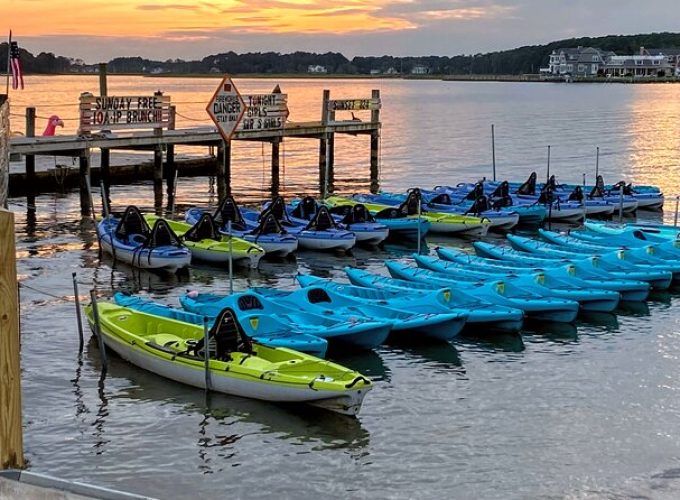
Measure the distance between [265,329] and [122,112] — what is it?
20.4 metres

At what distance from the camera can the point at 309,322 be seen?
766 inches

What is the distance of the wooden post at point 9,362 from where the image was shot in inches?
233

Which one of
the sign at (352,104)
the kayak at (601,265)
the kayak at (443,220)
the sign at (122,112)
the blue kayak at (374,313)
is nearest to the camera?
the blue kayak at (374,313)

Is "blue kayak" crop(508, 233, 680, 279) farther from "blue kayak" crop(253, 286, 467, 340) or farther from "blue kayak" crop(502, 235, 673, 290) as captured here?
"blue kayak" crop(253, 286, 467, 340)

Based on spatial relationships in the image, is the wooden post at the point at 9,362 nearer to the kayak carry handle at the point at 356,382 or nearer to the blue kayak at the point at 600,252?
the kayak carry handle at the point at 356,382

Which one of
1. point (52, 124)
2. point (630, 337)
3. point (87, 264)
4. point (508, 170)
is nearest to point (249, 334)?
point (630, 337)

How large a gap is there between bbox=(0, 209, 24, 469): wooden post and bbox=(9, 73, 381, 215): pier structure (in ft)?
90.3

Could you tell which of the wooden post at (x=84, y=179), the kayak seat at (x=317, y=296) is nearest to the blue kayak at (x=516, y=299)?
the kayak seat at (x=317, y=296)

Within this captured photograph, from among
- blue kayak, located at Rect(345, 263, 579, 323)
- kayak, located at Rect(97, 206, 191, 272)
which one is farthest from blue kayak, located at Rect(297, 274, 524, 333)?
kayak, located at Rect(97, 206, 191, 272)

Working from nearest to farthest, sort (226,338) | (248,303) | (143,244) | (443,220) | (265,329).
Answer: (226,338)
(265,329)
(248,303)
(143,244)
(443,220)

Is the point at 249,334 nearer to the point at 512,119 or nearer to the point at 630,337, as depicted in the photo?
the point at 630,337

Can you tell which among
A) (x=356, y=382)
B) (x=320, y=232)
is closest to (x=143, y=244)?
(x=320, y=232)

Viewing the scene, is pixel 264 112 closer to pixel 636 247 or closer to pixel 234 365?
pixel 636 247

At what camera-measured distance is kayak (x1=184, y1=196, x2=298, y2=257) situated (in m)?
28.7
